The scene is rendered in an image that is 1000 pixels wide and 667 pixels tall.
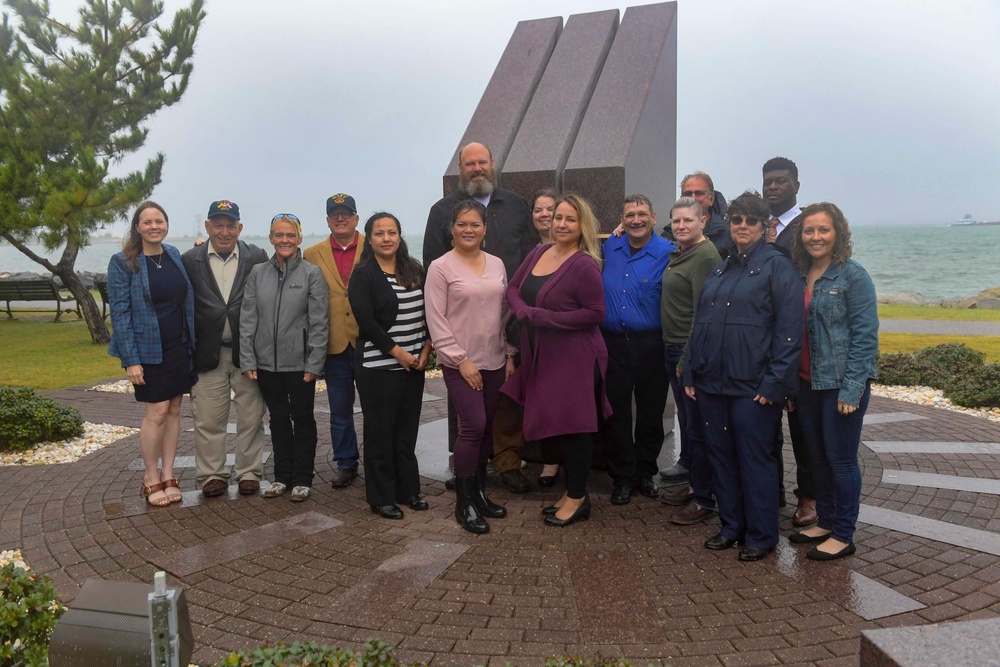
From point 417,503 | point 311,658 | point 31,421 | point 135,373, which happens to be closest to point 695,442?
point 417,503

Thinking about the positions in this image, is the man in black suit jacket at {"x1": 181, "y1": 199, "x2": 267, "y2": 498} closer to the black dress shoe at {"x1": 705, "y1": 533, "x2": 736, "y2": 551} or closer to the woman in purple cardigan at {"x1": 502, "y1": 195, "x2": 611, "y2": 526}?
the woman in purple cardigan at {"x1": 502, "y1": 195, "x2": 611, "y2": 526}

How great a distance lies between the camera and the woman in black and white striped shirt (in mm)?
4469

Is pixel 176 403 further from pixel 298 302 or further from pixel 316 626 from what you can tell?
pixel 316 626

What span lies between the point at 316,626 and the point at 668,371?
8.69 feet

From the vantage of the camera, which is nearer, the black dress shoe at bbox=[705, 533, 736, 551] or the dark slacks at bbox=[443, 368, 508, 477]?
the black dress shoe at bbox=[705, 533, 736, 551]

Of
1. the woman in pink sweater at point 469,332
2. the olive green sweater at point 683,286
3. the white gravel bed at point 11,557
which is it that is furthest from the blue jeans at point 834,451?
the white gravel bed at point 11,557

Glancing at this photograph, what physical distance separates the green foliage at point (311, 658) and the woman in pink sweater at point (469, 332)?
206 centimetres

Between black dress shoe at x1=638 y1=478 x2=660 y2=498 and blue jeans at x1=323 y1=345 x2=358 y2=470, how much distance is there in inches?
81.1

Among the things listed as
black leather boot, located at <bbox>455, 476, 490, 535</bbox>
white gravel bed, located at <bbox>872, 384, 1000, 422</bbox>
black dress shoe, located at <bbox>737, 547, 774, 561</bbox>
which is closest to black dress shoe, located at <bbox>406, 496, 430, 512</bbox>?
Result: black leather boot, located at <bbox>455, 476, 490, 535</bbox>

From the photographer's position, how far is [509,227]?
4.98 meters

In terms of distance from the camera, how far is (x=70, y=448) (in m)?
6.46

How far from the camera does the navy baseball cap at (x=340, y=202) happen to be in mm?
5066

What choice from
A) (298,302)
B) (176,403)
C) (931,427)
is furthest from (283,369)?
(931,427)

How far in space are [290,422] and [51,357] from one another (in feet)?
31.5
